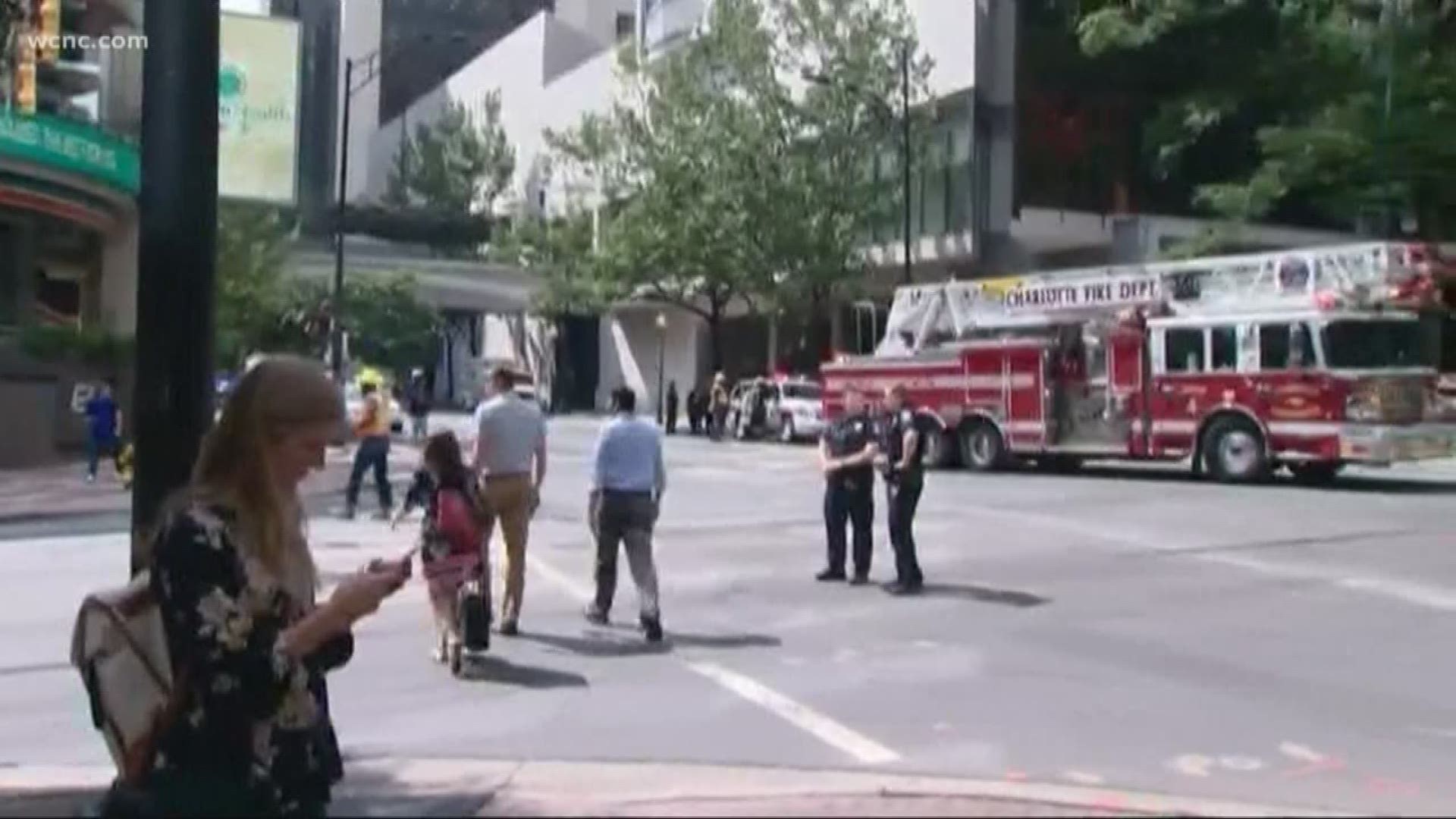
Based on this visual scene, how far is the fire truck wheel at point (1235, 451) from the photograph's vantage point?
86.8 ft

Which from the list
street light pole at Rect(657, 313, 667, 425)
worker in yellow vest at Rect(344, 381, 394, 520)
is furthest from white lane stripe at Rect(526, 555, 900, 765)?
street light pole at Rect(657, 313, 667, 425)

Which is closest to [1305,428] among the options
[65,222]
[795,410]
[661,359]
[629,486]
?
[629,486]

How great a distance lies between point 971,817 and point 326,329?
4220 centimetres

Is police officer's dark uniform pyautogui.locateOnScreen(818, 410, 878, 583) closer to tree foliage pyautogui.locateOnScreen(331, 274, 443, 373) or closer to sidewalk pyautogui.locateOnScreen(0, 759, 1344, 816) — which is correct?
sidewalk pyautogui.locateOnScreen(0, 759, 1344, 816)

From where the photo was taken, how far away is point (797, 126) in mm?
50281

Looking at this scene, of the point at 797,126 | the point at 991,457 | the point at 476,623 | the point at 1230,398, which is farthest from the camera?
the point at 797,126

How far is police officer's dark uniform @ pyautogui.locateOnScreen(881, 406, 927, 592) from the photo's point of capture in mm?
15164

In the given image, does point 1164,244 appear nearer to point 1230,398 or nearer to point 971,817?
point 1230,398

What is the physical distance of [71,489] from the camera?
2819cm

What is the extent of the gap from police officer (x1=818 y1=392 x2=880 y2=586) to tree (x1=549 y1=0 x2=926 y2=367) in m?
33.7

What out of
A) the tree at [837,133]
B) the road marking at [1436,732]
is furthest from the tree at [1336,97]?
the road marking at [1436,732]

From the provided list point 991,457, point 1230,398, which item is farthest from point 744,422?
point 1230,398

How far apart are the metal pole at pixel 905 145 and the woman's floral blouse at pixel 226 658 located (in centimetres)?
4370

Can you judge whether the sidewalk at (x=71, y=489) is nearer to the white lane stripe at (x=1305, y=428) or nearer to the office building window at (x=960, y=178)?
the white lane stripe at (x=1305, y=428)
